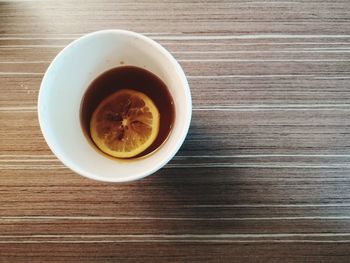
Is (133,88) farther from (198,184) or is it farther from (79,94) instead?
(198,184)

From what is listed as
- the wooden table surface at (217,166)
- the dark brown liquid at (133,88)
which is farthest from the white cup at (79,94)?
the wooden table surface at (217,166)

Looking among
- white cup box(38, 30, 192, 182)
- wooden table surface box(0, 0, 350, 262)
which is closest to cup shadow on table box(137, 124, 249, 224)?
wooden table surface box(0, 0, 350, 262)

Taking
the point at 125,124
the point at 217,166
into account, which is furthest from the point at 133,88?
the point at 217,166

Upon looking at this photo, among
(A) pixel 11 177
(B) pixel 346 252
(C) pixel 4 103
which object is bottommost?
(B) pixel 346 252

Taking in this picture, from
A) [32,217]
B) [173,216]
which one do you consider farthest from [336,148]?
[32,217]

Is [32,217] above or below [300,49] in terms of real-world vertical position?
below

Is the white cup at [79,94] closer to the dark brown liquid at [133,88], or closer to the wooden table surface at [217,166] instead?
the dark brown liquid at [133,88]

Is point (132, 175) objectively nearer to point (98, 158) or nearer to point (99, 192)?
point (98, 158)
